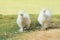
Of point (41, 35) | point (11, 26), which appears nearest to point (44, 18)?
point (41, 35)

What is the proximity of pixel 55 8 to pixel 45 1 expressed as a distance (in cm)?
10

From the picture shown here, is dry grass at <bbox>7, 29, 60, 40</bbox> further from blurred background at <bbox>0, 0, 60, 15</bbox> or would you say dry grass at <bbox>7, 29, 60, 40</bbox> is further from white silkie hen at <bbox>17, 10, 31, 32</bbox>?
blurred background at <bbox>0, 0, 60, 15</bbox>

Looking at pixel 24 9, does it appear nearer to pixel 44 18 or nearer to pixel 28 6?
pixel 28 6

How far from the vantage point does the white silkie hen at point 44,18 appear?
5.66 feet

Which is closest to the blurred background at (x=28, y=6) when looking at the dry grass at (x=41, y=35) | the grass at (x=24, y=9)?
the grass at (x=24, y=9)

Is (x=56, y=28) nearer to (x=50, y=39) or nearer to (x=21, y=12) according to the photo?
(x=50, y=39)

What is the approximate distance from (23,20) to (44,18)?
15 cm

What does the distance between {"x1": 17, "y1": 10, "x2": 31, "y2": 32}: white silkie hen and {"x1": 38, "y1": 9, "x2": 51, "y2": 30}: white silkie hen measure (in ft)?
0.29

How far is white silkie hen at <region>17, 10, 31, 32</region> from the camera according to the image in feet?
5.57

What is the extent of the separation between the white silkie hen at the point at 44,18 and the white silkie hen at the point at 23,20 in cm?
9

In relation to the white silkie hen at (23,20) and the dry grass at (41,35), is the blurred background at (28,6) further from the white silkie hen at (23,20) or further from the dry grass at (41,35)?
the dry grass at (41,35)

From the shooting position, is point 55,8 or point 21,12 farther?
point 55,8

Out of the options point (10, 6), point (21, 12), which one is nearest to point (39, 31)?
point (21, 12)

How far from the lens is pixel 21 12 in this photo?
170cm
